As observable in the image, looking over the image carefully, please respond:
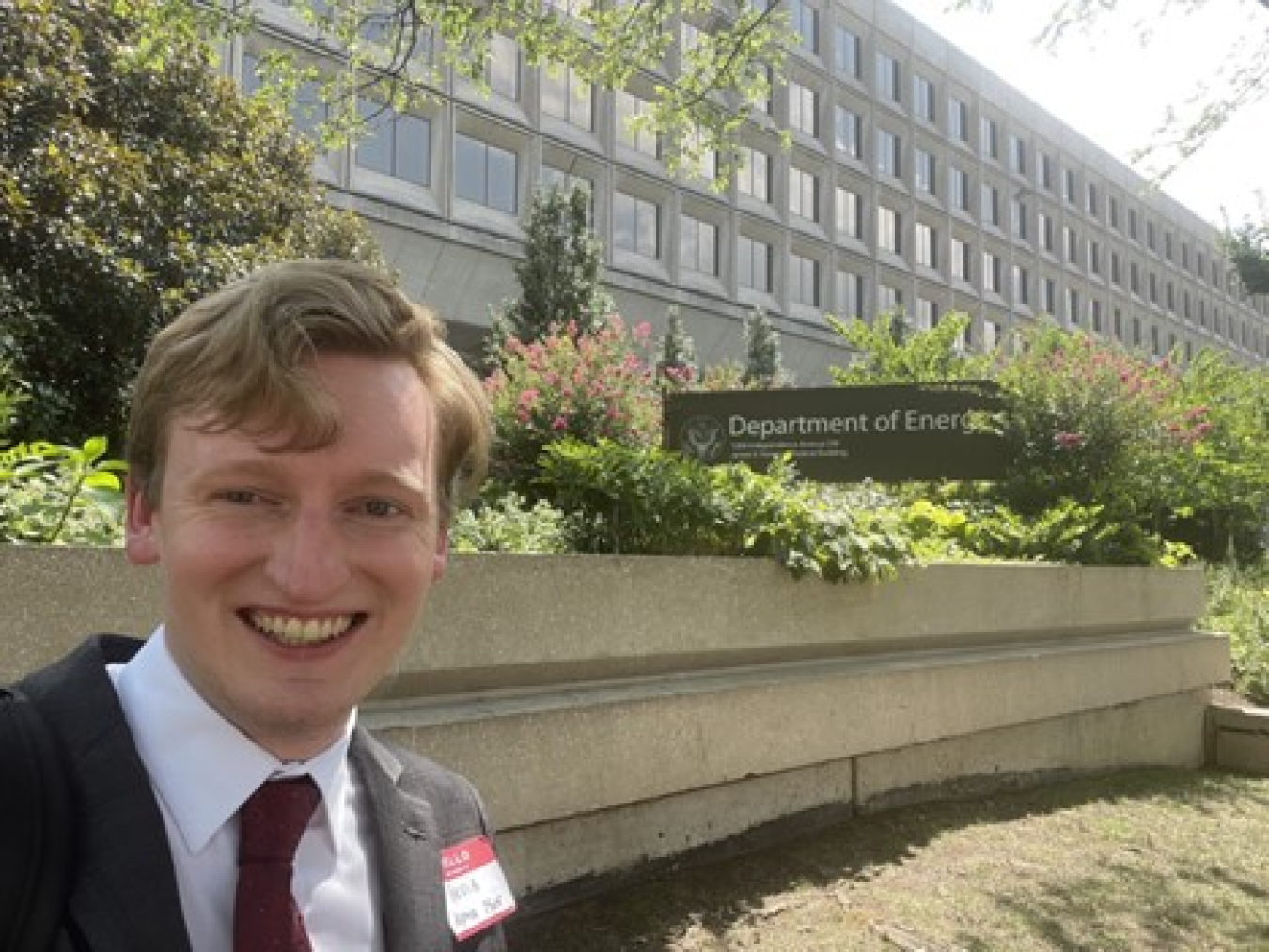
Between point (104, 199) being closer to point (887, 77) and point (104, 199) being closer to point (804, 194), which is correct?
point (804, 194)

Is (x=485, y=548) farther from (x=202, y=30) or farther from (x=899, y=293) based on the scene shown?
(x=899, y=293)

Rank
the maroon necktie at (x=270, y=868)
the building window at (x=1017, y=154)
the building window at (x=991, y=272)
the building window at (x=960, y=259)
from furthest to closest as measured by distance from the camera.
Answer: the building window at (x=1017, y=154)
the building window at (x=991, y=272)
the building window at (x=960, y=259)
the maroon necktie at (x=270, y=868)

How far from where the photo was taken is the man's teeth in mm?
1303

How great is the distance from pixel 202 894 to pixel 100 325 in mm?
6773

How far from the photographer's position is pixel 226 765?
50.0 inches

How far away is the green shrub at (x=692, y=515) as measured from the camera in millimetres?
5098

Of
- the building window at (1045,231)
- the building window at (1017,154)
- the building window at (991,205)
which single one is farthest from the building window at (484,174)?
the building window at (1045,231)

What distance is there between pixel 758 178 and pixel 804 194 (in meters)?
2.91

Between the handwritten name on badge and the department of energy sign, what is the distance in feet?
19.3

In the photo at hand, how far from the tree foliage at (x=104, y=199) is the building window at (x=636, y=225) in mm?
25112

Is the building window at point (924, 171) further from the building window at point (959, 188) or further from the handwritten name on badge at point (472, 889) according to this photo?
the handwritten name on badge at point (472, 889)

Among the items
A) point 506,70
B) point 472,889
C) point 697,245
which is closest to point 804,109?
Result: point 697,245

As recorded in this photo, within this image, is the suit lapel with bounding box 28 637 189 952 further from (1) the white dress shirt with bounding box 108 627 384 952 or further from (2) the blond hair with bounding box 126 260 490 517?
(2) the blond hair with bounding box 126 260 490 517

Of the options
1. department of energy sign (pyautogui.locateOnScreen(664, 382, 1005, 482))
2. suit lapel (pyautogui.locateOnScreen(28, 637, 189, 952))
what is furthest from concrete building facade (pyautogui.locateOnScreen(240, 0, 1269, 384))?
suit lapel (pyautogui.locateOnScreen(28, 637, 189, 952))
